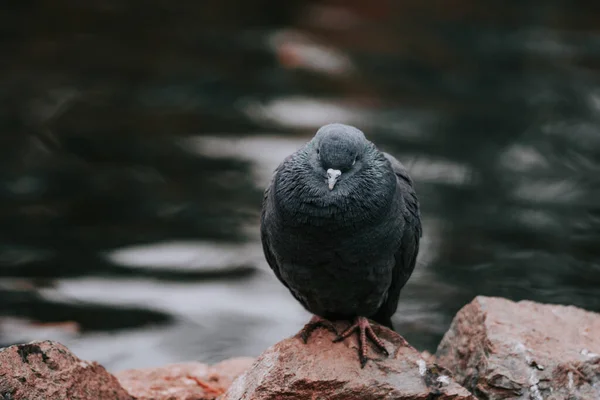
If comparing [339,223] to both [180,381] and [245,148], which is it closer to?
[180,381]

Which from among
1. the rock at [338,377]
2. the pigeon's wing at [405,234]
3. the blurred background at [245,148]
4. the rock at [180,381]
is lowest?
the rock at [338,377]

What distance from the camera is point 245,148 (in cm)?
1388

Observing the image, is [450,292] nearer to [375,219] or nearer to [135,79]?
[375,219]

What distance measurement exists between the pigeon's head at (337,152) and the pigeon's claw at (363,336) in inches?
45.5

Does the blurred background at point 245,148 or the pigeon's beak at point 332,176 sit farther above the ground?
the blurred background at point 245,148

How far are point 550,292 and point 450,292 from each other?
1.18 metres

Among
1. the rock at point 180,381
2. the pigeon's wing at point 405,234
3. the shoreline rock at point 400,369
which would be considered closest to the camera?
the shoreline rock at point 400,369

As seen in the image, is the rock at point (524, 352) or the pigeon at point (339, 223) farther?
the rock at point (524, 352)

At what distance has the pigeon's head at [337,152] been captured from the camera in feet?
19.9

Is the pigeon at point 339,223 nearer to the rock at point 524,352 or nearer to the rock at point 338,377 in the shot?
the rock at point 338,377

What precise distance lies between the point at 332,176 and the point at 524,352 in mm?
1886

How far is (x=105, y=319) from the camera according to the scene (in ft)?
34.8

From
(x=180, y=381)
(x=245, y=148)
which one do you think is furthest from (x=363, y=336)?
(x=245, y=148)

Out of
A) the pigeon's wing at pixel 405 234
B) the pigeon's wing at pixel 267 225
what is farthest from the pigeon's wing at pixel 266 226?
the pigeon's wing at pixel 405 234
